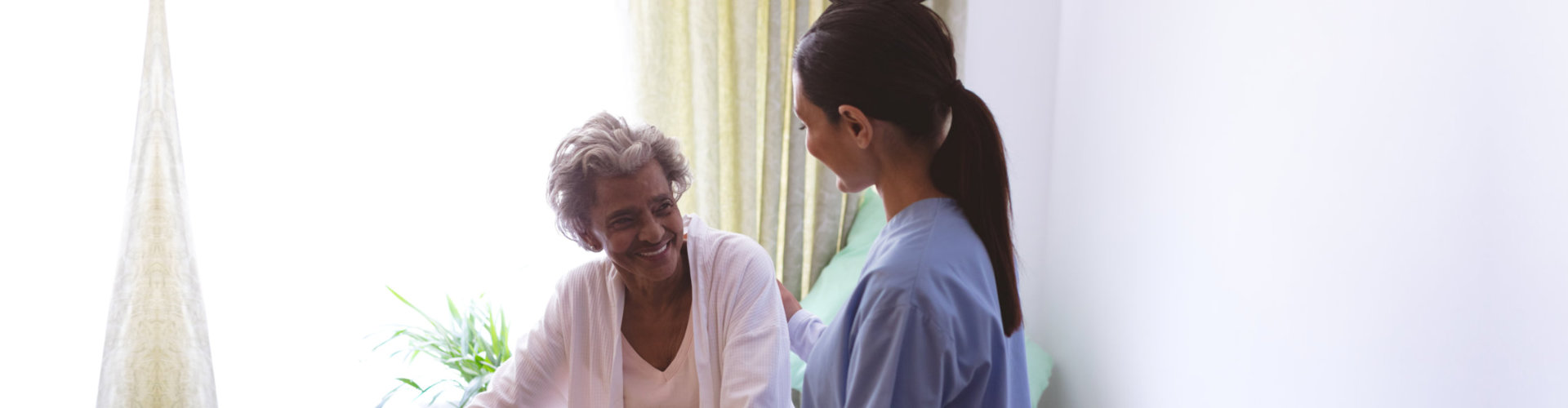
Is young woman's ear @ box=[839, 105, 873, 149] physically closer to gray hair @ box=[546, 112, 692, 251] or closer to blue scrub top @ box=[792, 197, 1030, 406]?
blue scrub top @ box=[792, 197, 1030, 406]

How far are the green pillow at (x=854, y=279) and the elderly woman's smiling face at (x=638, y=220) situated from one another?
752 mm

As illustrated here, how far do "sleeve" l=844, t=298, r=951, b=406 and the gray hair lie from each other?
0.85 m

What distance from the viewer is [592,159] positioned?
1.66m

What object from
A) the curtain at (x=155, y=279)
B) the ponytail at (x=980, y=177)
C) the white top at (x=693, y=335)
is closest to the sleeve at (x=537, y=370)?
the white top at (x=693, y=335)

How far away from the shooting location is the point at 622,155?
5.47 ft

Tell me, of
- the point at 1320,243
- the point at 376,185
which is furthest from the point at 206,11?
the point at 1320,243

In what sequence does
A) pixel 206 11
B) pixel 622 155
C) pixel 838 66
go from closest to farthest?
pixel 838 66, pixel 622 155, pixel 206 11

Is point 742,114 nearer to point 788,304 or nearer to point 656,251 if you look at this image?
point 788,304

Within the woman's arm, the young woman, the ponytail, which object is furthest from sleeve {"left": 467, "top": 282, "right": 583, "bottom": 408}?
the ponytail

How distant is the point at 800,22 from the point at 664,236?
4.38 feet

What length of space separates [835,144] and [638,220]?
722mm

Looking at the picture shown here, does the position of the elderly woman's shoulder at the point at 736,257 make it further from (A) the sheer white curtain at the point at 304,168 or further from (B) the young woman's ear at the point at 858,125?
(A) the sheer white curtain at the point at 304,168

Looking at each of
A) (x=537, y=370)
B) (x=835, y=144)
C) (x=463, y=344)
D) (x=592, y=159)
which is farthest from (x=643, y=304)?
(x=463, y=344)

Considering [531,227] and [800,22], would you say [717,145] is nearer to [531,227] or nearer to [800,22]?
[800,22]
